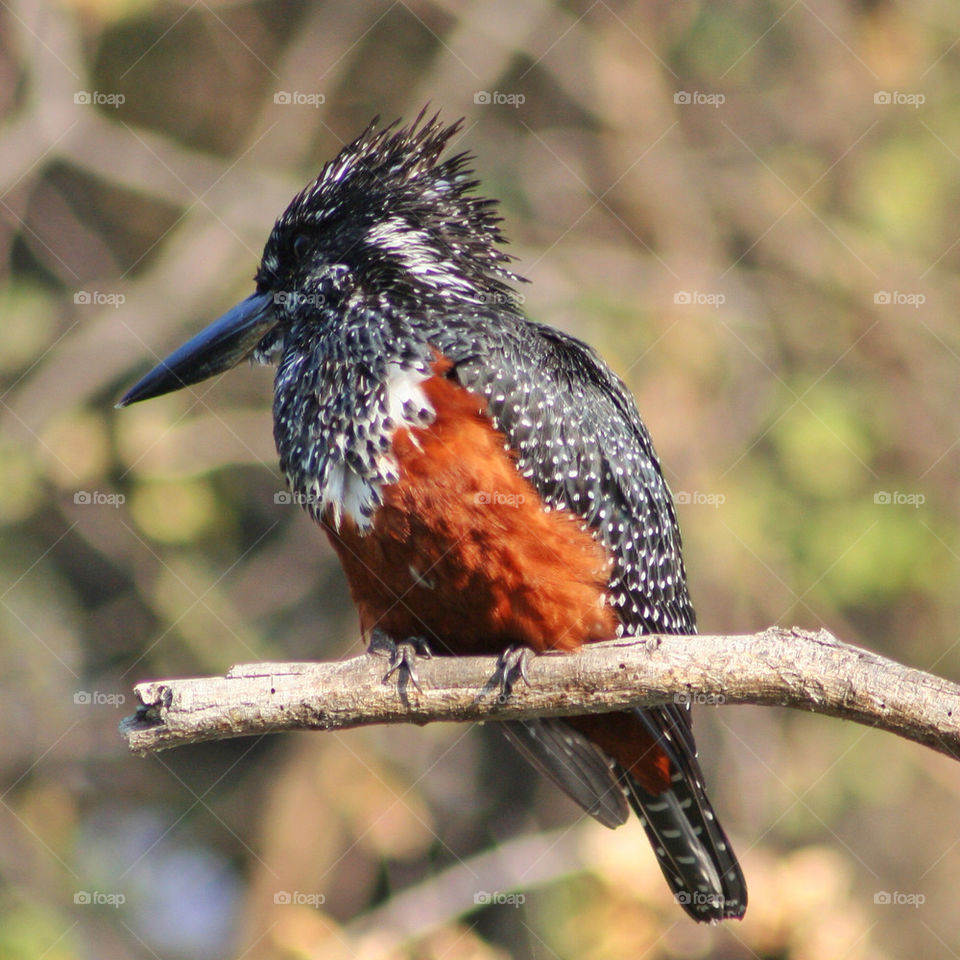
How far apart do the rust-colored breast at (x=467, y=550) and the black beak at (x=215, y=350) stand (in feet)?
3.09

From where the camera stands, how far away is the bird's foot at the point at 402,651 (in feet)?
→ 10.9

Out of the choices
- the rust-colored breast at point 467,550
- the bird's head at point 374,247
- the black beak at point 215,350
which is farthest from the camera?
the black beak at point 215,350

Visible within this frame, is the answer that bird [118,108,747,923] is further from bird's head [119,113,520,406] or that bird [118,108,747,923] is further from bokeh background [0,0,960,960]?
bokeh background [0,0,960,960]

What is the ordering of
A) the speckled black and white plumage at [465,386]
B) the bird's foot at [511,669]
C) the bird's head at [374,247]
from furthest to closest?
1. the bird's head at [374,247]
2. the speckled black and white plumage at [465,386]
3. the bird's foot at [511,669]

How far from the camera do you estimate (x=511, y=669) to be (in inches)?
129

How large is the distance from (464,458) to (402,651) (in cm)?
59

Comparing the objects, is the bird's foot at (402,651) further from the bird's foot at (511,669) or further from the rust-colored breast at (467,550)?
the bird's foot at (511,669)

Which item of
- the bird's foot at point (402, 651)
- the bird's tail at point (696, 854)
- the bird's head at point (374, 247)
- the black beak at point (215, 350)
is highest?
the bird's head at point (374, 247)

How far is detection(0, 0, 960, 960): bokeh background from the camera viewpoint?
638 cm

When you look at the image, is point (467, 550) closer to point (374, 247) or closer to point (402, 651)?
point (402, 651)

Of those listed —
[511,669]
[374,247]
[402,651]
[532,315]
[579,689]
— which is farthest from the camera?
[532,315]

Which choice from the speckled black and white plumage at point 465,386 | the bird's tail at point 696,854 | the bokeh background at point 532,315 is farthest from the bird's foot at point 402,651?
the bokeh background at point 532,315

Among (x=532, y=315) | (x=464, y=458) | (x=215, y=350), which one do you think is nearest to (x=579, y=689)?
(x=464, y=458)

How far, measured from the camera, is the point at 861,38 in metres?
7.38
